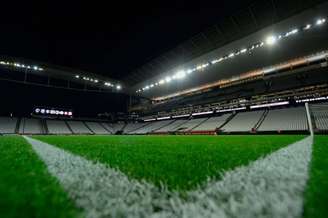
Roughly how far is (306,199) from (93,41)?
16584 mm

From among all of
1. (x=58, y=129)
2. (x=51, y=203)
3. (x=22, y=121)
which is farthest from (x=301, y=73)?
(x=22, y=121)

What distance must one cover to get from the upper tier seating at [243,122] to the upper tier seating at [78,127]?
19.9 meters

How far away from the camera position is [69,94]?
26875 millimetres

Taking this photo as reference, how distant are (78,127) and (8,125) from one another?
26.8 feet

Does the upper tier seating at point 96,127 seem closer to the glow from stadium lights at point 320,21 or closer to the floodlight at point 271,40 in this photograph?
the floodlight at point 271,40

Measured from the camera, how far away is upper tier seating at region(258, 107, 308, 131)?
14.7m

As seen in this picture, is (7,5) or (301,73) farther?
(301,73)

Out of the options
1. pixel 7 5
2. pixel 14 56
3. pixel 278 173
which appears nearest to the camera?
pixel 278 173

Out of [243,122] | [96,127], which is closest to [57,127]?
[96,127]

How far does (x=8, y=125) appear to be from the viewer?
22547 mm

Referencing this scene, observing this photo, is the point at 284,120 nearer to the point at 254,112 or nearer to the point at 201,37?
the point at 254,112

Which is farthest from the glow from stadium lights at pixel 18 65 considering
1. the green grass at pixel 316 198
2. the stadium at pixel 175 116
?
the green grass at pixel 316 198

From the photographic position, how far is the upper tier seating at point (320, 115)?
13.5 m

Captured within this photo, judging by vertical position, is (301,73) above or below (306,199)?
above
